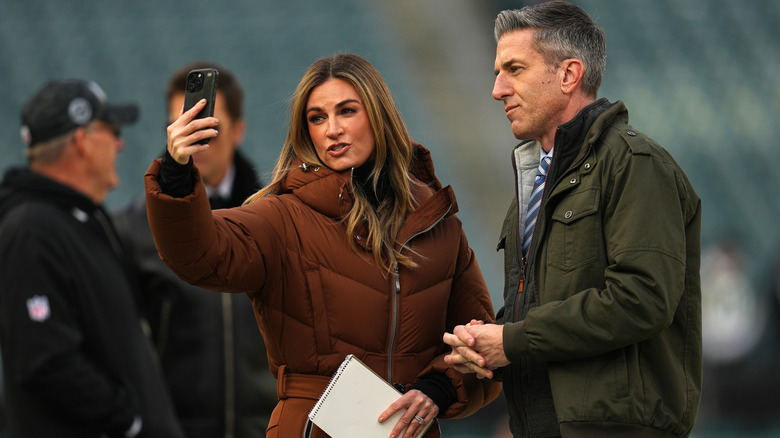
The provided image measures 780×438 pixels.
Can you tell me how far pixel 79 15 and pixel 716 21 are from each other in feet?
25.0

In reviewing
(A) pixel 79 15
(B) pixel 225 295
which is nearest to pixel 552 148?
(B) pixel 225 295

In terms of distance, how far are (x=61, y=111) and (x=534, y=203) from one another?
2.03 metres

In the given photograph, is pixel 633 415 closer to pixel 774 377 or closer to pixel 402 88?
pixel 774 377

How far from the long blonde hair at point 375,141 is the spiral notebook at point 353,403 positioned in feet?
1.30

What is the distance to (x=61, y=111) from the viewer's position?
389cm

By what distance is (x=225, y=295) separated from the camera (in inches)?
156

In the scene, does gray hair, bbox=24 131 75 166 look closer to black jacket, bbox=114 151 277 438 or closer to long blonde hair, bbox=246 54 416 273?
black jacket, bbox=114 151 277 438

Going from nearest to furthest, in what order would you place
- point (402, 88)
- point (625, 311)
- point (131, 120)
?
point (625, 311), point (131, 120), point (402, 88)

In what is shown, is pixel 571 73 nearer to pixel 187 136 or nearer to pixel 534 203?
pixel 534 203

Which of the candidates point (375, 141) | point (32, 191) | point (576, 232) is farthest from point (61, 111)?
point (576, 232)

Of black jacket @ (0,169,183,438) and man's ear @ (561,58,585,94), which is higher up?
man's ear @ (561,58,585,94)

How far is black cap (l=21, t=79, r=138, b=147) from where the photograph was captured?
384 cm

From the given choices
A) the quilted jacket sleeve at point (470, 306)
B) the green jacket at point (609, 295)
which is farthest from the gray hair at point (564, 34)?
the quilted jacket sleeve at point (470, 306)

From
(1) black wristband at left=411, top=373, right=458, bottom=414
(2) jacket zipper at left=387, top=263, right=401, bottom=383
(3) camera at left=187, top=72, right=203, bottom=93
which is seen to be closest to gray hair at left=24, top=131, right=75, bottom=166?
(3) camera at left=187, top=72, right=203, bottom=93
